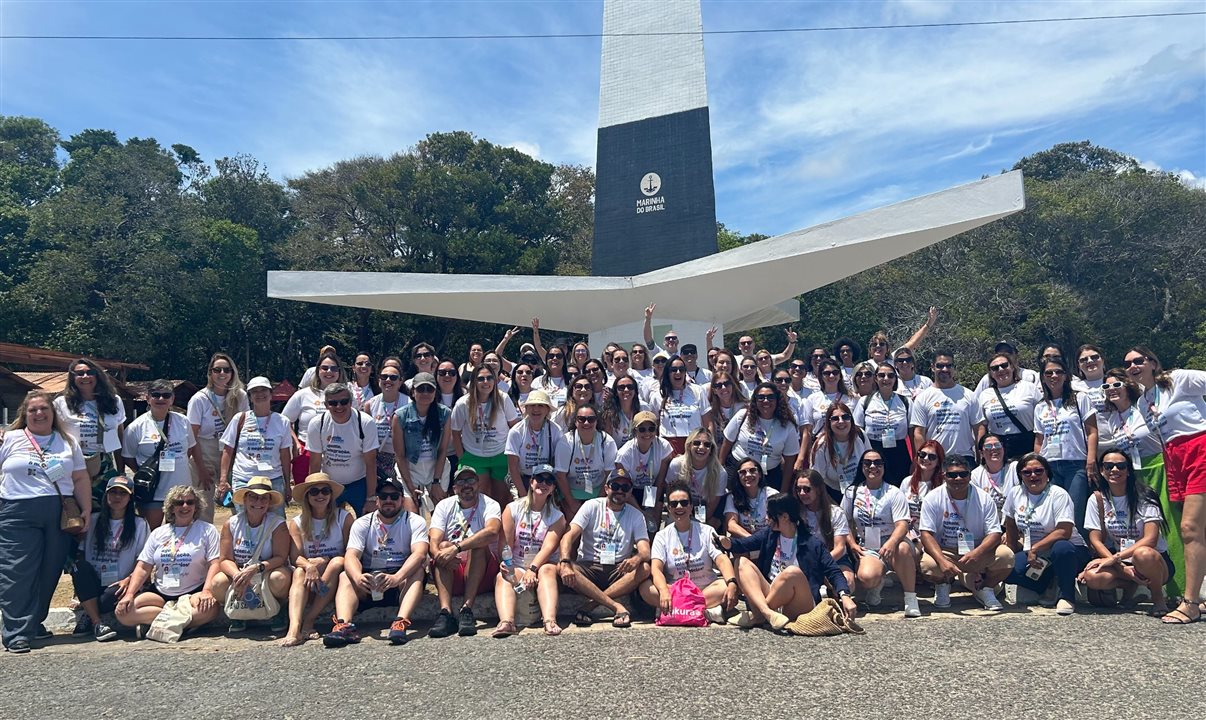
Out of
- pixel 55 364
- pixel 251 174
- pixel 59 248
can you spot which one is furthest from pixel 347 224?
pixel 55 364

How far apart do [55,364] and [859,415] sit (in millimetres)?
19088

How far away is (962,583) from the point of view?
4.88m

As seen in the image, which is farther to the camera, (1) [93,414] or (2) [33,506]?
(1) [93,414]

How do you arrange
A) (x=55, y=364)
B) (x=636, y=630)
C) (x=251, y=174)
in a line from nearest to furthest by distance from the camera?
1. (x=636, y=630)
2. (x=55, y=364)
3. (x=251, y=174)

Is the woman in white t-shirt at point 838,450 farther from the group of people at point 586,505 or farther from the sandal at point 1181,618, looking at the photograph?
the sandal at point 1181,618

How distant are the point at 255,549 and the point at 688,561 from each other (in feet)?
8.32

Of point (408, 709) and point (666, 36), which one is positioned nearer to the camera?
point (408, 709)

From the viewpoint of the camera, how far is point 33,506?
14.8 ft

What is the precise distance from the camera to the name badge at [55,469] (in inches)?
179

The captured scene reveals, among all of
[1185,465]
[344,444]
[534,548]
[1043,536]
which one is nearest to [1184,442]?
[1185,465]

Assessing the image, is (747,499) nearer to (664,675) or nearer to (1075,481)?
(664,675)

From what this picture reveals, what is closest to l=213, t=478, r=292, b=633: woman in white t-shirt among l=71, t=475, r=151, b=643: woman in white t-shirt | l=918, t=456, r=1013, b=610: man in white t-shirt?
l=71, t=475, r=151, b=643: woman in white t-shirt

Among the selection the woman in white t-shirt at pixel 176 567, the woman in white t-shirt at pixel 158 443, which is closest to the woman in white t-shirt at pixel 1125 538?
the woman in white t-shirt at pixel 176 567

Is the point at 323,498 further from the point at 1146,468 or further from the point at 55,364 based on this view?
the point at 55,364
